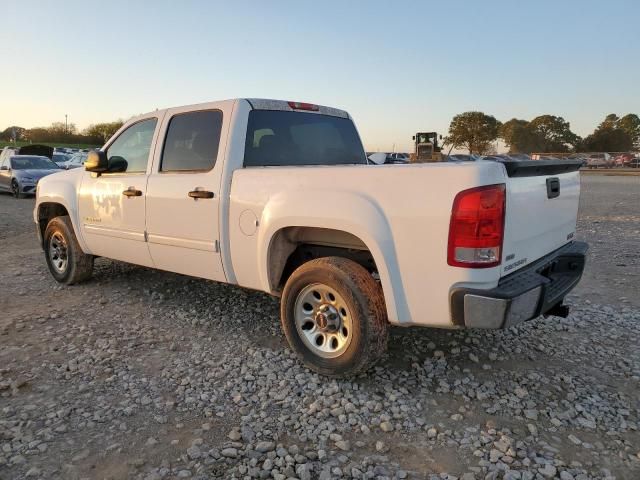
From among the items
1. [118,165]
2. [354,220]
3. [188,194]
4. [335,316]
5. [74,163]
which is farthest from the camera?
[74,163]

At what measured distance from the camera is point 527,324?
4.52m

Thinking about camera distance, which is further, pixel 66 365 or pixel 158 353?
pixel 158 353

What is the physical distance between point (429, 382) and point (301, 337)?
953 millimetres

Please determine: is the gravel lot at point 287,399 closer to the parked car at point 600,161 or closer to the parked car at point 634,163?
the parked car at point 634,163

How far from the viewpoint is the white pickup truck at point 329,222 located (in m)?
2.80

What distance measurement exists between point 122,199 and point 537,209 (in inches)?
146

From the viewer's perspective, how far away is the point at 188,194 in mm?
4113

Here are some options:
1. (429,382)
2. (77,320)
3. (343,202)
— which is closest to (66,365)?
(77,320)

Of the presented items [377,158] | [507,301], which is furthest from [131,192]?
[507,301]

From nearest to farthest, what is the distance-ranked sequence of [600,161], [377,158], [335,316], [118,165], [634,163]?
1. [335,316]
2. [118,165]
3. [377,158]
4. [634,163]
5. [600,161]

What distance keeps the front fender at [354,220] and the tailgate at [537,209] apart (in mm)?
646

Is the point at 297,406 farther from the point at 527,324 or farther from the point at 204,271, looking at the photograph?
the point at 527,324

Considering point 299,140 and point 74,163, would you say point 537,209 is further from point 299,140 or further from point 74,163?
point 74,163

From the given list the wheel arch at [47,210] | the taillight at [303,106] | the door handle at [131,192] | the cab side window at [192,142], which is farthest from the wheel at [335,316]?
the wheel arch at [47,210]
